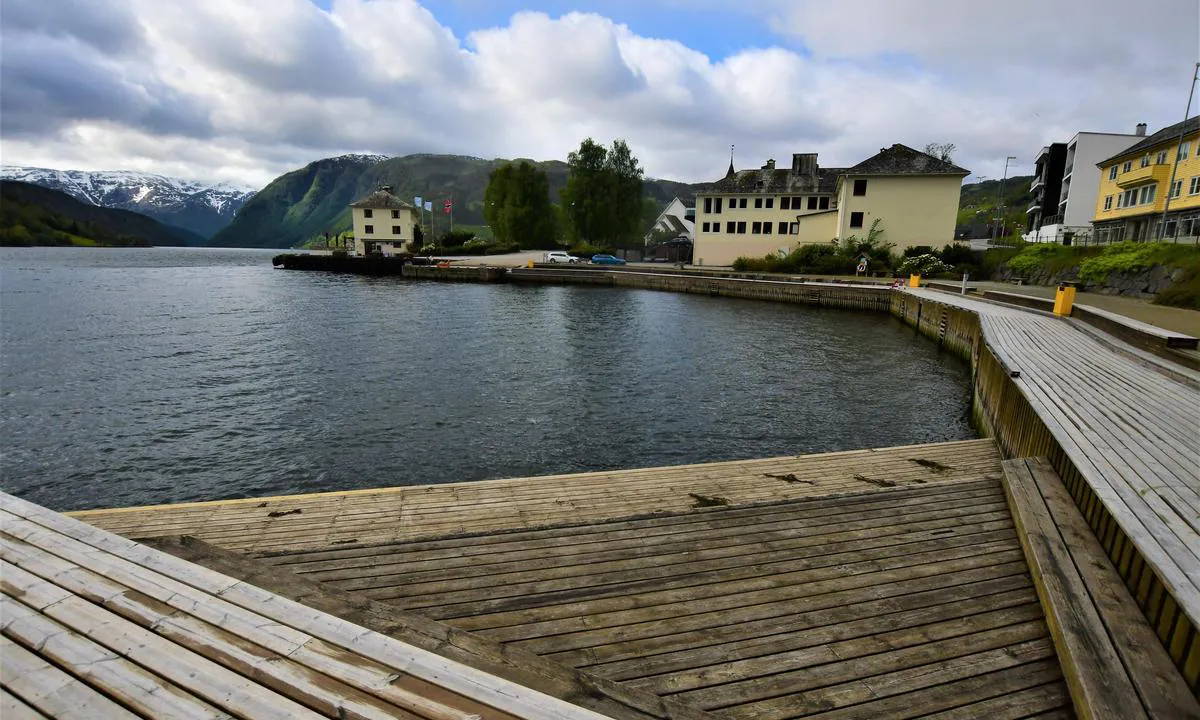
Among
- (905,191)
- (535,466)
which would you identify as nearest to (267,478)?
(535,466)

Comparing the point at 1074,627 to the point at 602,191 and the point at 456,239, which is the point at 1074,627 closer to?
the point at 602,191

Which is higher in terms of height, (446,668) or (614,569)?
(446,668)

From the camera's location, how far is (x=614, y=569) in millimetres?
4945

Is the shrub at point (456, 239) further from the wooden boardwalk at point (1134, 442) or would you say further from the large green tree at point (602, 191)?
the wooden boardwalk at point (1134, 442)

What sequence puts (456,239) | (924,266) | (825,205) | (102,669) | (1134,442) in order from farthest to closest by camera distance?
(456,239) < (825,205) < (924,266) < (1134,442) < (102,669)

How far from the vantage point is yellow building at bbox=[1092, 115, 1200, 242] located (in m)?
40.3

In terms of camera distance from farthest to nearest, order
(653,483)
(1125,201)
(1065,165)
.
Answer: (1065,165) → (1125,201) → (653,483)

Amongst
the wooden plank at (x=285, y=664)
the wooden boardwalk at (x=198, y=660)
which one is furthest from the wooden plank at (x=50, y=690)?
the wooden plank at (x=285, y=664)

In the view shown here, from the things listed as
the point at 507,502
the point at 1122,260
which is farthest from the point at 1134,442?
the point at 1122,260

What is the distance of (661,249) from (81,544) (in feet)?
273

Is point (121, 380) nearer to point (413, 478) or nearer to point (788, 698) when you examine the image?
point (413, 478)

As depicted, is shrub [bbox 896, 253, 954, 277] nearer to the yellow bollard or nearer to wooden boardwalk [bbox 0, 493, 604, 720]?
the yellow bollard

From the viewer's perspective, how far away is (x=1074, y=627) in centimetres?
388

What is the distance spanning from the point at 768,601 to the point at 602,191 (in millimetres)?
79570
